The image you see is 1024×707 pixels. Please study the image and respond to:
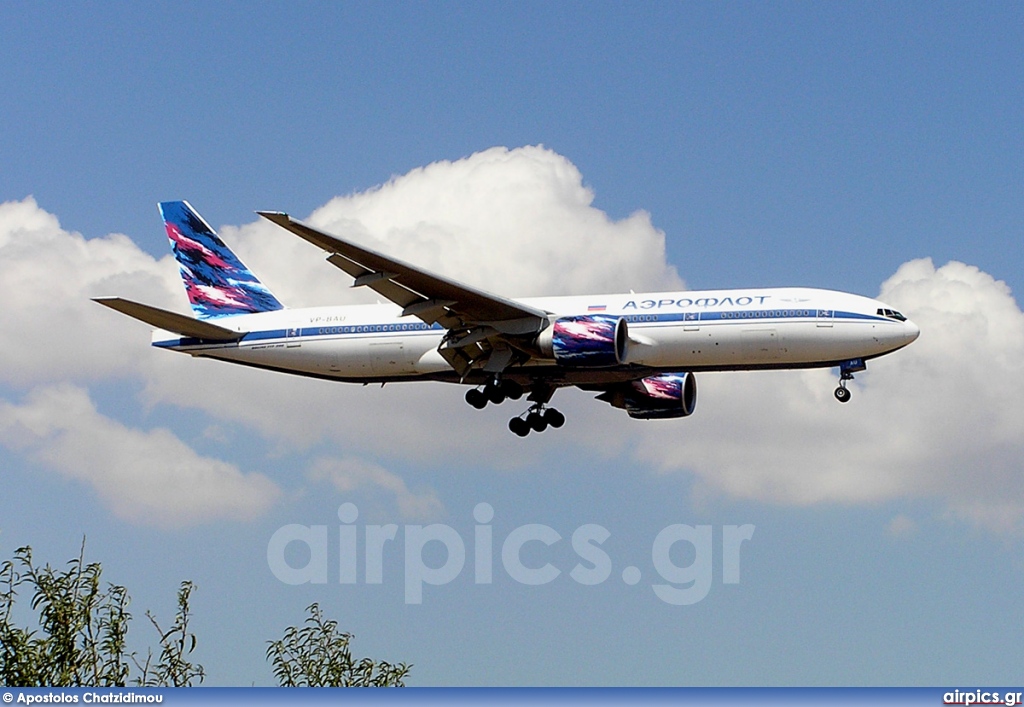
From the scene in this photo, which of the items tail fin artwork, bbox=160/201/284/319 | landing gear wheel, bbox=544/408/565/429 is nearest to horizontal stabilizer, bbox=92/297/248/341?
tail fin artwork, bbox=160/201/284/319

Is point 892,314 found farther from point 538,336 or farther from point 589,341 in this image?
point 538,336

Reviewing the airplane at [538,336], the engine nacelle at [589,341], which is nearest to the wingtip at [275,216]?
the airplane at [538,336]

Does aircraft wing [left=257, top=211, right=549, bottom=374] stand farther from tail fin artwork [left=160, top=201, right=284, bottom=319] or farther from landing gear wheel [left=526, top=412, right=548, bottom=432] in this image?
tail fin artwork [left=160, top=201, right=284, bottom=319]

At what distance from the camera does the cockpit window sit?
4422 centimetres

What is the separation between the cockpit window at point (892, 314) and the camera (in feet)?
145

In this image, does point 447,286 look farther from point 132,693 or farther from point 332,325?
point 132,693

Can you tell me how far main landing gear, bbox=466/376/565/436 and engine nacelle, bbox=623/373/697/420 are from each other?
10.1 ft

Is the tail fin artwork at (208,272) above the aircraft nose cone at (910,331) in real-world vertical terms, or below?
above

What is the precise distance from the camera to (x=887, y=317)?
145 ft

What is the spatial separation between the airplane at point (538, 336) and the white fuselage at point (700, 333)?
0.04m

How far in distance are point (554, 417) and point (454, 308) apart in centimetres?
710

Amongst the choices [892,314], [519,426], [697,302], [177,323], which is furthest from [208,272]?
[892,314]

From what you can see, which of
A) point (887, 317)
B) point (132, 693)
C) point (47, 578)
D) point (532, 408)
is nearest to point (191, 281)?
point (532, 408)

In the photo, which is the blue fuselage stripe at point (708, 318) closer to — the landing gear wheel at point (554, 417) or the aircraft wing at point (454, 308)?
the aircraft wing at point (454, 308)
